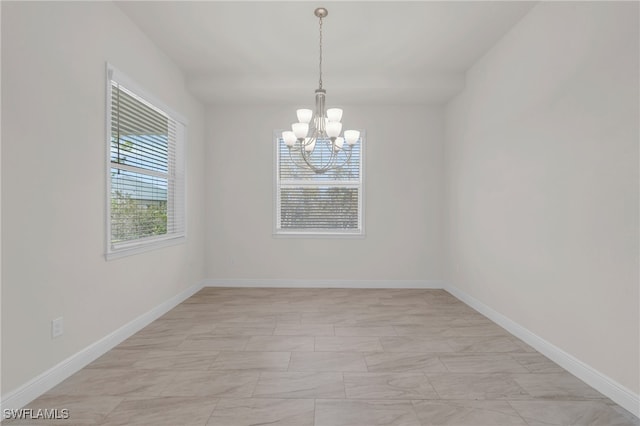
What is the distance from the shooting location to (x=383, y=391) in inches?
84.4

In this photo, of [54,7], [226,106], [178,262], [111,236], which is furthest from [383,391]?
[226,106]

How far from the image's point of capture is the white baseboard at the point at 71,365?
6.27ft

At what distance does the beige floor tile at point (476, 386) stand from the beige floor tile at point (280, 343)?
1.02 metres

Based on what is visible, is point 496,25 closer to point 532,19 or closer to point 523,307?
point 532,19

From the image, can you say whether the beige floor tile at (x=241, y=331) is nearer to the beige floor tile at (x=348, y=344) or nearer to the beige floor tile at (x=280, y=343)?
the beige floor tile at (x=280, y=343)

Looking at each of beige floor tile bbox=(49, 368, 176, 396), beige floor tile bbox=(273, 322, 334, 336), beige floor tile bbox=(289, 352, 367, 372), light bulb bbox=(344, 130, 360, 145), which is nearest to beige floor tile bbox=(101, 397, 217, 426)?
beige floor tile bbox=(49, 368, 176, 396)

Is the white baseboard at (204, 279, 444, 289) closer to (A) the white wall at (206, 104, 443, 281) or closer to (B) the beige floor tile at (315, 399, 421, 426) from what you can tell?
(A) the white wall at (206, 104, 443, 281)

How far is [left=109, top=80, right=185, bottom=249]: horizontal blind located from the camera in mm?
2918

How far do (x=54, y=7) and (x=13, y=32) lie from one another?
1.35 feet

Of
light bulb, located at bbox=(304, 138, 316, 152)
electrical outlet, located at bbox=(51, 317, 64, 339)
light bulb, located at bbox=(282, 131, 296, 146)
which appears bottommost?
electrical outlet, located at bbox=(51, 317, 64, 339)

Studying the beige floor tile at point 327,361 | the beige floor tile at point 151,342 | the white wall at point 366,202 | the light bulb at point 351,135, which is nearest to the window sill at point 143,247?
the beige floor tile at point 151,342

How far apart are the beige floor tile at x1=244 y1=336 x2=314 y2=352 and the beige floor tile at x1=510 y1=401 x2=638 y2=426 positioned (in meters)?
1.51

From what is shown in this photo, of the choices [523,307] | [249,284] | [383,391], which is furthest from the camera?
[249,284]

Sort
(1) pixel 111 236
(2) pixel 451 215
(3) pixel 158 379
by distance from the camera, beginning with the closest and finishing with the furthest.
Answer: (3) pixel 158 379
(1) pixel 111 236
(2) pixel 451 215
